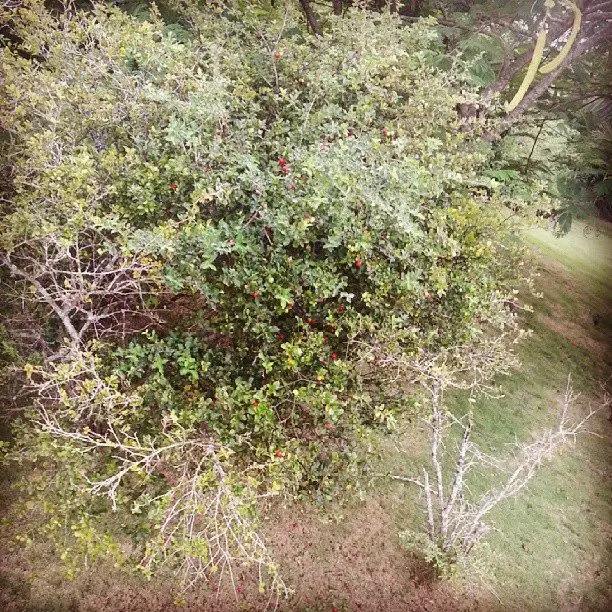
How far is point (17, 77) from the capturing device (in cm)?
502

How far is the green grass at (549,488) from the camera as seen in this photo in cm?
659

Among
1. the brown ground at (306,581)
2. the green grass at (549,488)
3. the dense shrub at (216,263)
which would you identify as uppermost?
the dense shrub at (216,263)

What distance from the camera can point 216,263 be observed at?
556 centimetres

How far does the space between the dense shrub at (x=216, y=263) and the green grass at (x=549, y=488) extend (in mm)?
2513

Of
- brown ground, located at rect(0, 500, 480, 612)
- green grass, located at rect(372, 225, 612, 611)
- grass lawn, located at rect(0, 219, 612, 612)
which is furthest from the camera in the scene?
green grass, located at rect(372, 225, 612, 611)

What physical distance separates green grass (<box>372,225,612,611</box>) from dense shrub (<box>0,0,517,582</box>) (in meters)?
2.51

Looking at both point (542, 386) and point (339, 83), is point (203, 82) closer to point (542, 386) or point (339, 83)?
point (339, 83)

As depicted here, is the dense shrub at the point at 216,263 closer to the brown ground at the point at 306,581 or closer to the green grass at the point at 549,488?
the brown ground at the point at 306,581

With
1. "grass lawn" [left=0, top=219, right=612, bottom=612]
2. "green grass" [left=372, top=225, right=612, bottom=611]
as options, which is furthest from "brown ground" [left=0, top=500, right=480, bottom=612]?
"green grass" [left=372, top=225, right=612, bottom=611]

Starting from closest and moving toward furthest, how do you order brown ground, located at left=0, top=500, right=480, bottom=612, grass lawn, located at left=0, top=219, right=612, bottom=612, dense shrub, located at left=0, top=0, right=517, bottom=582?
dense shrub, located at left=0, top=0, right=517, bottom=582, brown ground, located at left=0, top=500, right=480, bottom=612, grass lawn, located at left=0, top=219, right=612, bottom=612

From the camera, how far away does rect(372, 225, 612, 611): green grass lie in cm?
659

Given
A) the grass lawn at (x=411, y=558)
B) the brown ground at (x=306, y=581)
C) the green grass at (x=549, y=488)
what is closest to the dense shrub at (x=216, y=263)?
the brown ground at (x=306, y=581)

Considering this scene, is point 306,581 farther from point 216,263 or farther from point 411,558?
point 216,263

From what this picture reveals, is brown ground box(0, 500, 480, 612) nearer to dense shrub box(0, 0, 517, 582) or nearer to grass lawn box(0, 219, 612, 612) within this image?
grass lawn box(0, 219, 612, 612)
